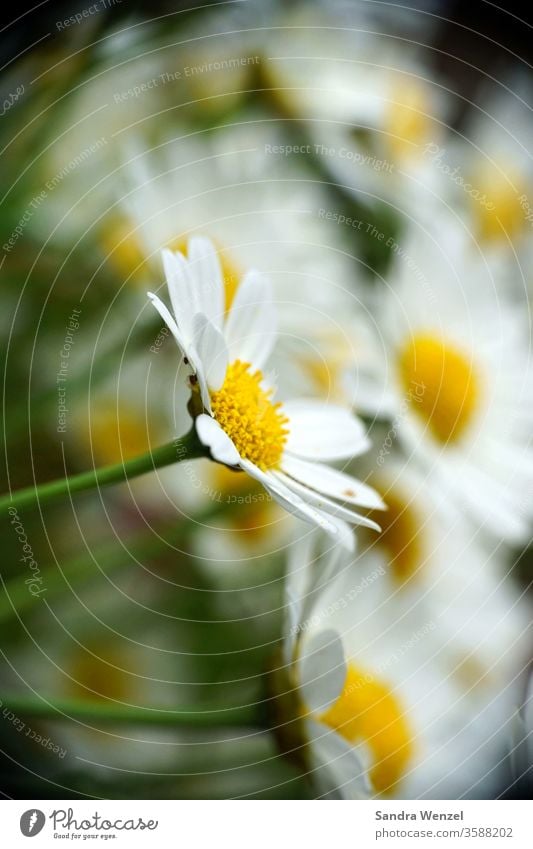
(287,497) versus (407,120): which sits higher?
(407,120)

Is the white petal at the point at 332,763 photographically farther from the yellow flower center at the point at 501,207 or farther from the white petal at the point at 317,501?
the yellow flower center at the point at 501,207

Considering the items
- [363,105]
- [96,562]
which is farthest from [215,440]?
[363,105]

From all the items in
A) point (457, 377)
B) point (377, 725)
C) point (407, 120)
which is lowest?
point (377, 725)

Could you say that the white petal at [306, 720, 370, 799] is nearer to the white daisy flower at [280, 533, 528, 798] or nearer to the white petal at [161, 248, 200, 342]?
the white daisy flower at [280, 533, 528, 798]

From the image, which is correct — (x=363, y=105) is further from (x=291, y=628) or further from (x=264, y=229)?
(x=291, y=628)

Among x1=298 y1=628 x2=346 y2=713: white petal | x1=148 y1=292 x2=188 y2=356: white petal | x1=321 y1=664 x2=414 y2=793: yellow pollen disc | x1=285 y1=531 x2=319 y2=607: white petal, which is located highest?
x1=148 y1=292 x2=188 y2=356: white petal

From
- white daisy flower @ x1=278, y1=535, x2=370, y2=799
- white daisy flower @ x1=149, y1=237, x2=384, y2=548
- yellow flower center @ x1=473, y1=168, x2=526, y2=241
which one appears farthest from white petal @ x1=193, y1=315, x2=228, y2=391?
yellow flower center @ x1=473, y1=168, x2=526, y2=241

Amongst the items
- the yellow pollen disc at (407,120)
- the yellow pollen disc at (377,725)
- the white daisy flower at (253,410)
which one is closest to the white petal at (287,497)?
the white daisy flower at (253,410)
